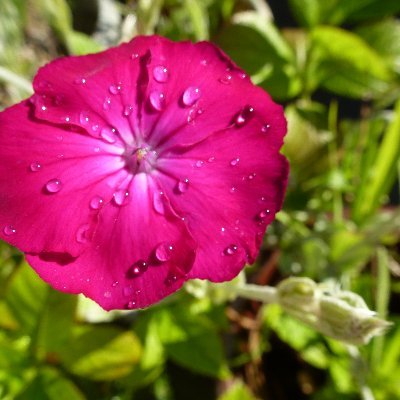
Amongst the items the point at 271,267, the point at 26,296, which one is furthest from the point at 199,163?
the point at 271,267

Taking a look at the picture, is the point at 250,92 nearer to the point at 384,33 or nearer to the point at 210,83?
the point at 210,83

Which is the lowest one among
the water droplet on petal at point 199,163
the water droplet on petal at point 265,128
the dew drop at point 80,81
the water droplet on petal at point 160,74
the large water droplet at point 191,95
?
the water droplet on petal at point 199,163

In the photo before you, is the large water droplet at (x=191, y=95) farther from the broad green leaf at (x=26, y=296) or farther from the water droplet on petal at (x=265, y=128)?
the broad green leaf at (x=26, y=296)

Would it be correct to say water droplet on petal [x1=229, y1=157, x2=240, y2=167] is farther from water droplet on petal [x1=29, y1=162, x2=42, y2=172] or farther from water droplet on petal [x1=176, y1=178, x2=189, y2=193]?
water droplet on petal [x1=29, y1=162, x2=42, y2=172]

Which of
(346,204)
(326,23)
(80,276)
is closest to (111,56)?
(80,276)

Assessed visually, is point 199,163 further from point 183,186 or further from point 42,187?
point 42,187

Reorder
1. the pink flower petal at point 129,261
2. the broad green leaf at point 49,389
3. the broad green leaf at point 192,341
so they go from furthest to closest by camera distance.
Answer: the broad green leaf at point 192,341 < the broad green leaf at point 49,389 < the pink flower petal at point 129,261

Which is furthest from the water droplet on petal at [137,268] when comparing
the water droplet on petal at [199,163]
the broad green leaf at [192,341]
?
the broad green leaf at [192,341]
